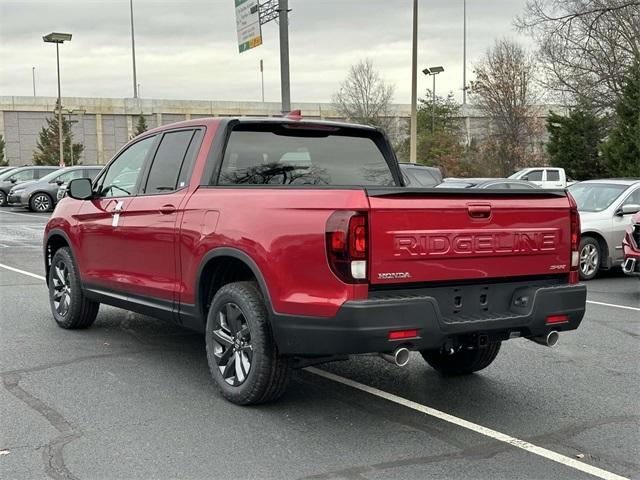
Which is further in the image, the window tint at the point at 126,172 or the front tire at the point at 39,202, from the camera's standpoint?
the front tire at the point at 39,202

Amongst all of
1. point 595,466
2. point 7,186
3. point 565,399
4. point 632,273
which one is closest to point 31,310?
point 565,399

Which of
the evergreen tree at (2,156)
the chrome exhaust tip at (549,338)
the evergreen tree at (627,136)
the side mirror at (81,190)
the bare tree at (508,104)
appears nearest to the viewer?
the chrome exhaust tip at (549,338)

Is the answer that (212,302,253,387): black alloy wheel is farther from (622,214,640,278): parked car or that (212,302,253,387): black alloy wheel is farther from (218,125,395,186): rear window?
(622,214,640,278): parked car

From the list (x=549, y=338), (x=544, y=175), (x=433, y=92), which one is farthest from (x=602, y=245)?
(x=433, y=92)

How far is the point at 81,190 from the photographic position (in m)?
6.84

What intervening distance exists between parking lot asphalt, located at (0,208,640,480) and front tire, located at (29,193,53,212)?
2194 cm

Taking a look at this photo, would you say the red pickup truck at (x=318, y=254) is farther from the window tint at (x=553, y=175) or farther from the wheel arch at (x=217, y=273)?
the window tint at (x=553, y=175)

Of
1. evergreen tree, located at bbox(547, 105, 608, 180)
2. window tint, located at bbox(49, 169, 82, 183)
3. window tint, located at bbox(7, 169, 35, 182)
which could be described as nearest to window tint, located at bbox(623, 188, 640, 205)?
window tint, located at bbox(49, 169, 82, 183)

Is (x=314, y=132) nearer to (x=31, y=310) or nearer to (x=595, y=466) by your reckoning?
(x=595, y=466)

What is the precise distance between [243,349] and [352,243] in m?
1.23

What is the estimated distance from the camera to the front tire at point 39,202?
90.9 feet

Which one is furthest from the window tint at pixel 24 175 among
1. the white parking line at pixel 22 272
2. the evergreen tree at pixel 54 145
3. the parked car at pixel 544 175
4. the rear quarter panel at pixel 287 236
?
the evergreen tree at pixel 54 145

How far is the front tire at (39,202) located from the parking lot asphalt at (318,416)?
21944 millimetres

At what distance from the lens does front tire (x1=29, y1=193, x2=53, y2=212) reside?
90.9 ft
